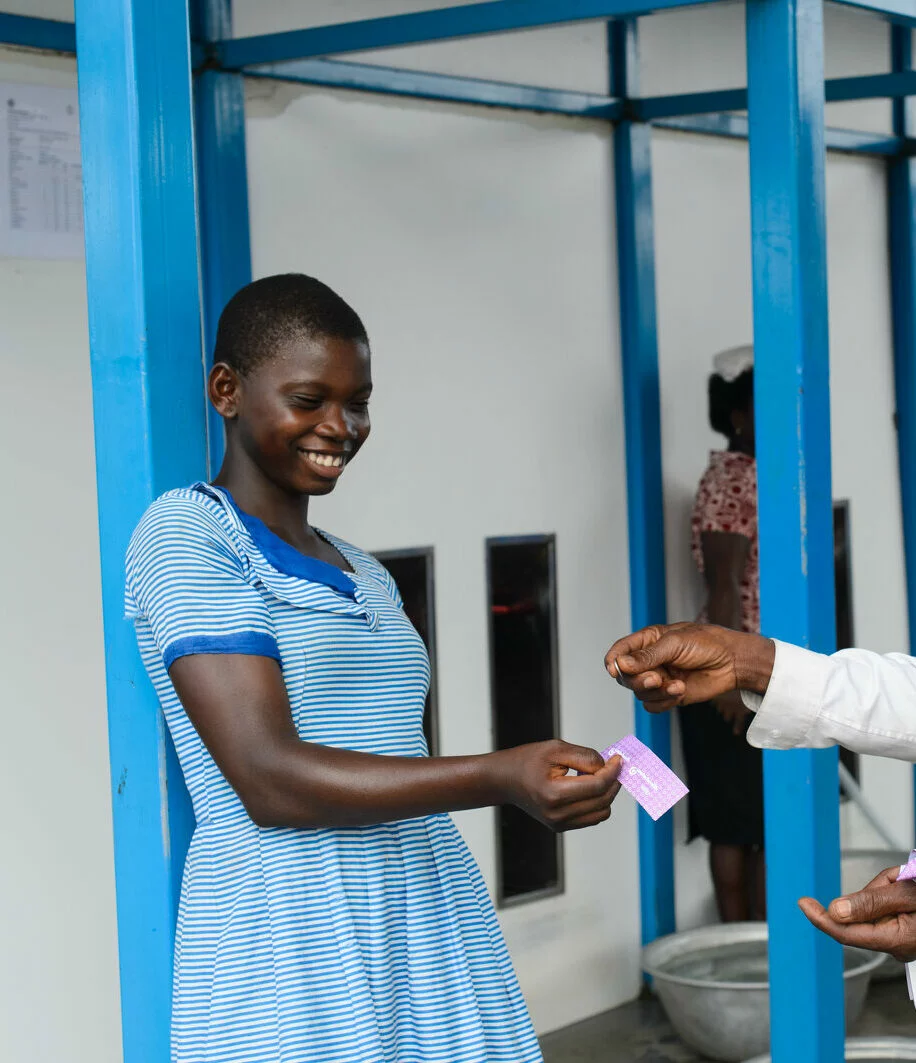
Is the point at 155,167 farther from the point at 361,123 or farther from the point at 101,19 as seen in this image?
the point at 361,123

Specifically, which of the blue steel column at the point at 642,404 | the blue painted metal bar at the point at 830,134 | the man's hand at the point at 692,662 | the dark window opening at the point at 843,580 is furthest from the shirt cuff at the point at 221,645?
the dark window opening at the point at 843,580

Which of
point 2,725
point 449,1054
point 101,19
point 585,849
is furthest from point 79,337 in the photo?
point 585,849

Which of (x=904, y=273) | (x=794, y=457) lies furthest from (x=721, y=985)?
(x=904, y=273)

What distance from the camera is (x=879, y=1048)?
12.6ft

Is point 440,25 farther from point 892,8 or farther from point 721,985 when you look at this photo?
point 721,985

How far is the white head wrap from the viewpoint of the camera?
454 centimetres

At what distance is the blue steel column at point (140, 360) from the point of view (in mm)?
1897

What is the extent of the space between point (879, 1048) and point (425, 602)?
169 centimetres

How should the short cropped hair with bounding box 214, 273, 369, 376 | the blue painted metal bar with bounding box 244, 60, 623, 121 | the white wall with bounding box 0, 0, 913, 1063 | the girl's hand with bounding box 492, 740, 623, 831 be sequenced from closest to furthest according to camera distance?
the girl's hand with bounding box 492, 740, 623, 831, the short cropped hair with bounding box 214, 273, 369, 376, the white wall with bounding box 0, 0, 913, 1063, the blue painted metal bar with bounding box 244, 60, 623, 121

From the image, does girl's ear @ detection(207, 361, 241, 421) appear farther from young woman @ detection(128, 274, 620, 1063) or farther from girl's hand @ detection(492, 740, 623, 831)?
girl's hand @ detection(492, 740, 623, 831)

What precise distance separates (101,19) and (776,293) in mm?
1455

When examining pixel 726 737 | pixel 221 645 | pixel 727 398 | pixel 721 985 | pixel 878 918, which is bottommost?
pixel 721 985

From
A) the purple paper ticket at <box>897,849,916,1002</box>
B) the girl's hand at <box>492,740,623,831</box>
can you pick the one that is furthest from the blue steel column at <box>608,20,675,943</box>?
the girl's hand at <box>492,740,623,831</box>

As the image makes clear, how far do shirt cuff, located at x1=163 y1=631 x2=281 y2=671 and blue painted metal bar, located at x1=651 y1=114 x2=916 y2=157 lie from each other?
131 inches
